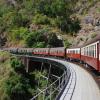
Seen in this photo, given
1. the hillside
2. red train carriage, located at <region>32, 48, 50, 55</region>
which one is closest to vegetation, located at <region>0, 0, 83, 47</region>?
the hillside

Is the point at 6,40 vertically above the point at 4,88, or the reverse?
the point at 6,40

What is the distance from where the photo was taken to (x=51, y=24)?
489 ft

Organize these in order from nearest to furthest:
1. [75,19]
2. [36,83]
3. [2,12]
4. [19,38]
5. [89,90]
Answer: [89,90]
[36,83]
[19,38]
[75,19]
[2,12]

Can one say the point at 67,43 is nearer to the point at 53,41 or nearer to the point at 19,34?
the point at 53,41

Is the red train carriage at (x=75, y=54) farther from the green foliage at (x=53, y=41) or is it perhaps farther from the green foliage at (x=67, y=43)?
the green foliage at (x=53, y=41)

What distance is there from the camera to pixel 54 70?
69000mm

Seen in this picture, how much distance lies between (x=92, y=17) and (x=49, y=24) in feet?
63.4

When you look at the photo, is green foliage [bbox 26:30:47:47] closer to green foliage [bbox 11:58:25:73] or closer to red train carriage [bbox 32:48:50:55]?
red train carriage [bbox 32:48:50:55]

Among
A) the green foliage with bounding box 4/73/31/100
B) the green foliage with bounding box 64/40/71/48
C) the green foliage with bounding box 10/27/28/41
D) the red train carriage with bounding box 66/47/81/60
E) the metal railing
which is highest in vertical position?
the green foliage with bounding box 10/27/28/41

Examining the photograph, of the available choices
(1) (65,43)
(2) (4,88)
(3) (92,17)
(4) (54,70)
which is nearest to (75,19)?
(3) (92,17)

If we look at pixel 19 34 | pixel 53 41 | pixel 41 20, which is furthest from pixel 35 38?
pixel 41 20

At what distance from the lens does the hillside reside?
122188mm

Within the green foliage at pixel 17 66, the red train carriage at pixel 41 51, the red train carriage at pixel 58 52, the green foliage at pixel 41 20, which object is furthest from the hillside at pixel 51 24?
the green foliage at pixel 17 66

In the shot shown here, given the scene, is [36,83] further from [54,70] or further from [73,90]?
[73,90]
